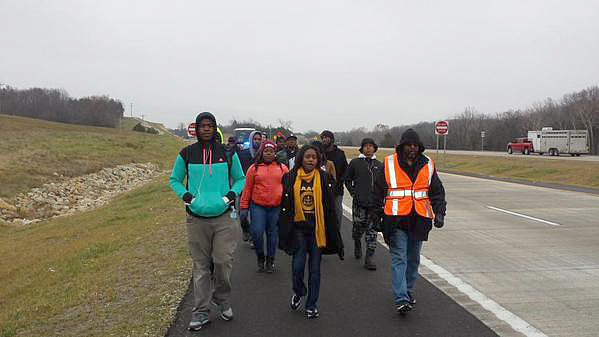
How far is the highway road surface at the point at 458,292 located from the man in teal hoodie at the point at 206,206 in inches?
16.9

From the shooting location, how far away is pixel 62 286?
740 cm

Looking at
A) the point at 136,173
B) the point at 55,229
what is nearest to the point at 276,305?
the point at 55,229

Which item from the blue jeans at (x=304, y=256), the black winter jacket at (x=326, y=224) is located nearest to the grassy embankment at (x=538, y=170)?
the black winter jacket at (x=326, y=224)

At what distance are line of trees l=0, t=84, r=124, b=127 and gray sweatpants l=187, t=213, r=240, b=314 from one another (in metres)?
134

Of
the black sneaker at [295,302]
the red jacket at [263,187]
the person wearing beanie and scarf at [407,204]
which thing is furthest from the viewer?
the red jacket at [263,187]

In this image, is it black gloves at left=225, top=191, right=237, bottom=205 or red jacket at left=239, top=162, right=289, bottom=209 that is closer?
black gloves at left=225, top=191, right=237, bottom=205

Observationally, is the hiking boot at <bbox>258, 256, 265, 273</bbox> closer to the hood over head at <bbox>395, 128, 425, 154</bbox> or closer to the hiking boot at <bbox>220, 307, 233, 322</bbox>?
the hiking boot at <bbox>220, 307, 233, 322</bbox>

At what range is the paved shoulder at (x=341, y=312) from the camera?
14.5 feet

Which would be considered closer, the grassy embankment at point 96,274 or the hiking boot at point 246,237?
the grassy embankment at point 96,274

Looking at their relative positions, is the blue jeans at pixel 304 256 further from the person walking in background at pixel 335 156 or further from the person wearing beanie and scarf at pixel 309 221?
the person walking in background at pixel 335 156

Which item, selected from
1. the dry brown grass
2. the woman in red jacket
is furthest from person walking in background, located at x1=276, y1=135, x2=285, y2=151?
the dry brown grass

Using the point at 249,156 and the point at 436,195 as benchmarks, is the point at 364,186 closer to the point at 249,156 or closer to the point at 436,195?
the point at 436,195

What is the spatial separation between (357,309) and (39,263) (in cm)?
813

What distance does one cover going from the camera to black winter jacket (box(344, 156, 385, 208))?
22.6 feet
